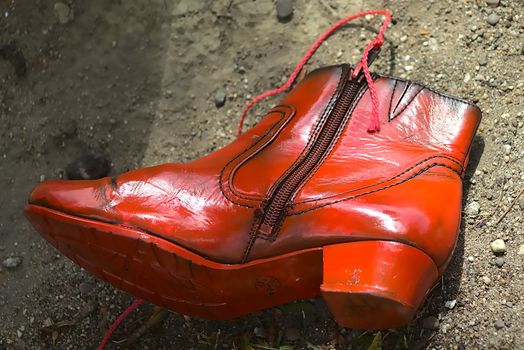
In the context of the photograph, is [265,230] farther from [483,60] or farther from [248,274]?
[483,60]

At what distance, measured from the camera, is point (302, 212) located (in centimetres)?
155

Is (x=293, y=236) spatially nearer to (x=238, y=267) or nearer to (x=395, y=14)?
(x=238, y=267)

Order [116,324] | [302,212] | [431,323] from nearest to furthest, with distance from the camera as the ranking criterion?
1. [302,212]
2. [431,323]
3. [116,324]

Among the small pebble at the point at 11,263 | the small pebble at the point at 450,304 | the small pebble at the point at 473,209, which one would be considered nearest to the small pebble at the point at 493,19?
the small pebble at the point at 473,209

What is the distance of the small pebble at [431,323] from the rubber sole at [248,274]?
1.08ft

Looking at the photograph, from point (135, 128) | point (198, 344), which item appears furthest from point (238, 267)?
point (135, 128)

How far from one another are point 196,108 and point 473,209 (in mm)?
863

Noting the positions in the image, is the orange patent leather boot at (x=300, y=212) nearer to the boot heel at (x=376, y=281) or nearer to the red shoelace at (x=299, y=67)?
the boot heel at (x=376, y=281)

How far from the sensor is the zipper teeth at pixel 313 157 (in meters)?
1.58

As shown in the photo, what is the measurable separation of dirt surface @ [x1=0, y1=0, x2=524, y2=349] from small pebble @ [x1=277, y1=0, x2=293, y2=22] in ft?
0.06

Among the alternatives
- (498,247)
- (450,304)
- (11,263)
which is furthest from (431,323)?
(11,263)

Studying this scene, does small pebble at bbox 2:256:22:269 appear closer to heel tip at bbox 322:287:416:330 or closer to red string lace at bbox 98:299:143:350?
red string lace at bbox 98:299:143:350

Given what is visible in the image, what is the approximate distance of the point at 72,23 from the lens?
2.25 metres

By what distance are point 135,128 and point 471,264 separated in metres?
1.06
